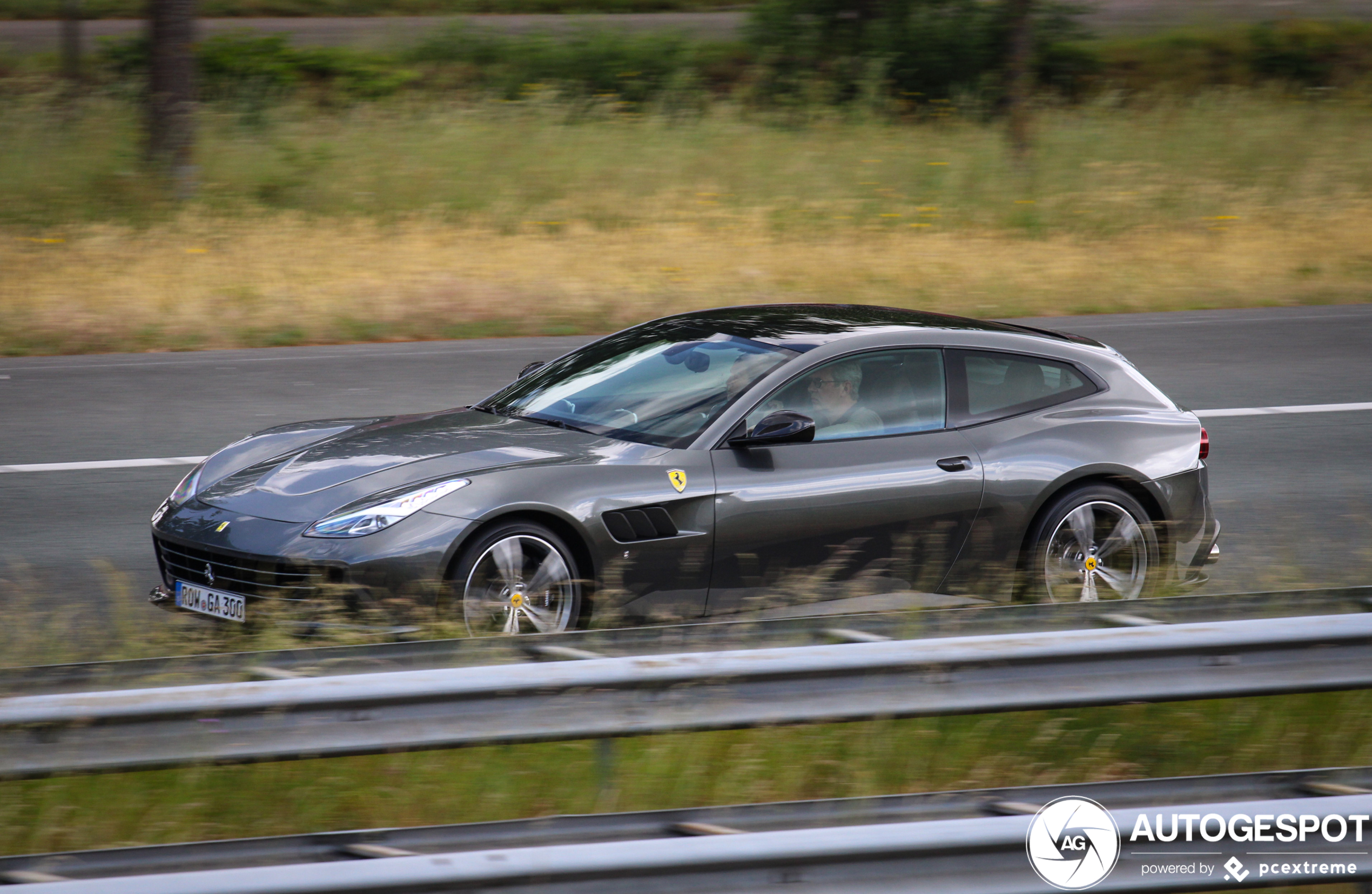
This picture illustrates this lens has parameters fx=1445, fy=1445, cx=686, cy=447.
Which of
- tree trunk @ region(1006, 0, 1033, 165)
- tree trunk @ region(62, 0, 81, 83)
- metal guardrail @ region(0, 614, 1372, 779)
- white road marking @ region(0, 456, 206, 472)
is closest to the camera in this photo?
metal guardrail @ region(0, 614, 1372, 779)

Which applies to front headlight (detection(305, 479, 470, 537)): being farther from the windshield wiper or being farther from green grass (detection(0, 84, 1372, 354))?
green grass (detection(0, 84, 1372, 354))

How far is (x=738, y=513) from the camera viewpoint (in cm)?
584

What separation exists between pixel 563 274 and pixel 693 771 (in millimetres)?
11665

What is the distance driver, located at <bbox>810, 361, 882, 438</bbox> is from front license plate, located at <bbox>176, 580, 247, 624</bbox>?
245 cm

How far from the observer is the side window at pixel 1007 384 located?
255 inches

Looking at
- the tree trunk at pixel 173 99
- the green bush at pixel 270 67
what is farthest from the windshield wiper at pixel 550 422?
the green bush at pixel 270 67

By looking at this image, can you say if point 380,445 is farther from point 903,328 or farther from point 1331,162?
point 1331,162

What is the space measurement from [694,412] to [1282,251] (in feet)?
43.8

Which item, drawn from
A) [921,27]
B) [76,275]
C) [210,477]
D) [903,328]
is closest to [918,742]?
[903,328]

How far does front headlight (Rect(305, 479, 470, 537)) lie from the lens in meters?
5.42

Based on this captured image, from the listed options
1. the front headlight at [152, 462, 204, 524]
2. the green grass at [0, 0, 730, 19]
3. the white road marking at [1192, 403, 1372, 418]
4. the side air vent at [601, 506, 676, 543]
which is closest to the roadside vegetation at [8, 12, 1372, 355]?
the white road marking at [1192, 403, 1372, 418]

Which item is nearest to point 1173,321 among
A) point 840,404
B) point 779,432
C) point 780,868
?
point 840,404

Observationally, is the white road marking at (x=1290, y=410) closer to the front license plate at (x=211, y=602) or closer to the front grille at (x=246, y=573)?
the front grille at (x=246, y=573)

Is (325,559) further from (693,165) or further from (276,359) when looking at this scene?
(693,165)
